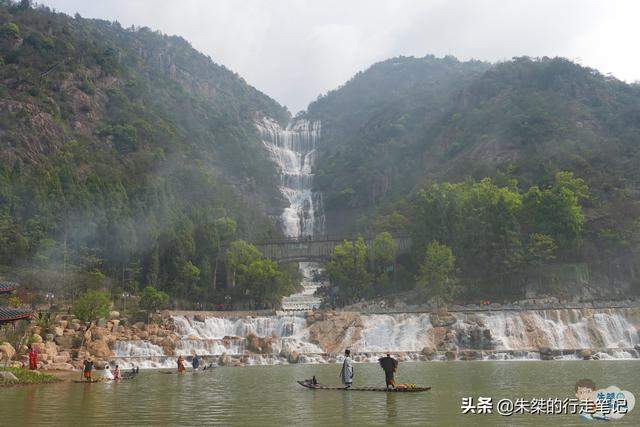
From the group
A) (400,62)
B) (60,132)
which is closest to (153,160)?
(60,132)

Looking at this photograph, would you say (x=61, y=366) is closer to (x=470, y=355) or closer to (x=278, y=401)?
(x=278, y=401)

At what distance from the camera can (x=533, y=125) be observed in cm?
8525

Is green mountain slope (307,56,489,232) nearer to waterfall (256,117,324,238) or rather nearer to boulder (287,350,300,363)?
waterfall (256,117,324,238)

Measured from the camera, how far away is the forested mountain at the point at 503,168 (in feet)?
194

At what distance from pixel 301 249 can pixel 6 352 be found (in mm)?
40593

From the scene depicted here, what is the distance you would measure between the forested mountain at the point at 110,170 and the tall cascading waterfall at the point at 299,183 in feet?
14.2

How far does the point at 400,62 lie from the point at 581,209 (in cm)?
13832

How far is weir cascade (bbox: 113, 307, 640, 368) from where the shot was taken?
1662 inches

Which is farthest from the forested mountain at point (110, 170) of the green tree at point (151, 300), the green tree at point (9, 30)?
the green tree at point (151, 300)

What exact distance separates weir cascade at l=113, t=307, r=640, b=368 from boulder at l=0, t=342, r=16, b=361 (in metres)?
7.56

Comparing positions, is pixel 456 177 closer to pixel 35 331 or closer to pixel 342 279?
pixel 342 279

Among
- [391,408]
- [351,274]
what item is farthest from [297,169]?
[391,408]

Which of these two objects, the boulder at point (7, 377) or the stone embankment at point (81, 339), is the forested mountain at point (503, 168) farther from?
the boulder at point (7, 377)

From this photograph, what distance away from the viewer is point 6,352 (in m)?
33.9
